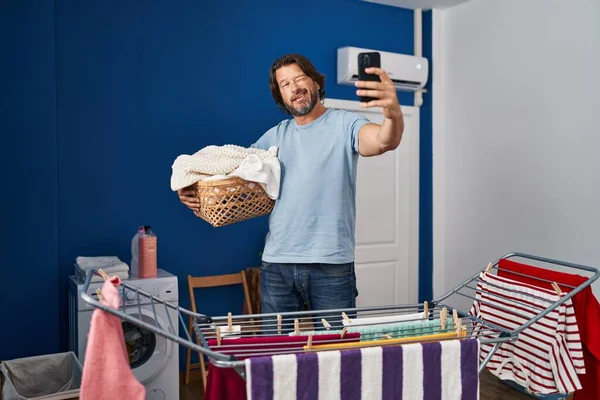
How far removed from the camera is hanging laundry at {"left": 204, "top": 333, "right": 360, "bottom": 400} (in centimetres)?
139

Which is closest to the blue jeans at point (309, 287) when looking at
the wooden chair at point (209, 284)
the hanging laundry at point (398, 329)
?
the hanging laundry at point (398, 329)

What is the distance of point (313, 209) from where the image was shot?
2.11 meters

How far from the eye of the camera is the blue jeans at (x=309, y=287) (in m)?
2.10

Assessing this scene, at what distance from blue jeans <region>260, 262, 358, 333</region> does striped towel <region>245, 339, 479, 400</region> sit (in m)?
0.65

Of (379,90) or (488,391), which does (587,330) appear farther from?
(488,391)

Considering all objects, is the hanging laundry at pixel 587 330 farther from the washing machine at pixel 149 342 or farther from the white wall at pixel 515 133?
the washing machine at pixel 149 342

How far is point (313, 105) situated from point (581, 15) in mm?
2107

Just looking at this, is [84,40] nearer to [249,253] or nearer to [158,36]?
[158,36]

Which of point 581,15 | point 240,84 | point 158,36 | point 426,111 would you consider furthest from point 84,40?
point 581,15

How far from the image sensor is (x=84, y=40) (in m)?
3.24

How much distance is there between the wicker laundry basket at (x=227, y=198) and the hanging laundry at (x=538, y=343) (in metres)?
0.85

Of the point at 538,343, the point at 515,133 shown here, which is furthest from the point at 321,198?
the point at 515,133

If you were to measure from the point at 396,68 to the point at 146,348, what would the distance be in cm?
254

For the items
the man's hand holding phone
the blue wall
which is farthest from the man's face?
the blue wall
